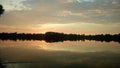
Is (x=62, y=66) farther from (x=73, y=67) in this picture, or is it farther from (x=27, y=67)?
(x=27, y=67)

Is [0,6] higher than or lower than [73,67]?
higher

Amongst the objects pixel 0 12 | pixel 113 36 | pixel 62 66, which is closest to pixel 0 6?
pixel 0 12

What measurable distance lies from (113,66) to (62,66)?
6.05 metres

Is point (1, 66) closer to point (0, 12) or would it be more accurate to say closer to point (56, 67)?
point (56, 67)

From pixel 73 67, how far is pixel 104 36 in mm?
167201

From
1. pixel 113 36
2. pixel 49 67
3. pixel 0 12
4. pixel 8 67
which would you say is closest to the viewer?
pixel 8 67

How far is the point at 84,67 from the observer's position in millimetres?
32250

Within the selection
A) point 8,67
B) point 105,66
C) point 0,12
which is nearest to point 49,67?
point 8,67

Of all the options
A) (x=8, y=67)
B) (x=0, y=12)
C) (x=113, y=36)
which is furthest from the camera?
(x=113, y=36)

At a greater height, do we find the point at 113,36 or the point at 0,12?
the point at 0,12

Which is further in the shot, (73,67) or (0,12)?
(0,12)

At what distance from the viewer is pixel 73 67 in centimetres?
3183

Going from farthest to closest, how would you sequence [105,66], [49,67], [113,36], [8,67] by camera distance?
[113,36] → [105,66] → [49,67] → [8,67]

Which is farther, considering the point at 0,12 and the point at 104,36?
the point at 104,36
